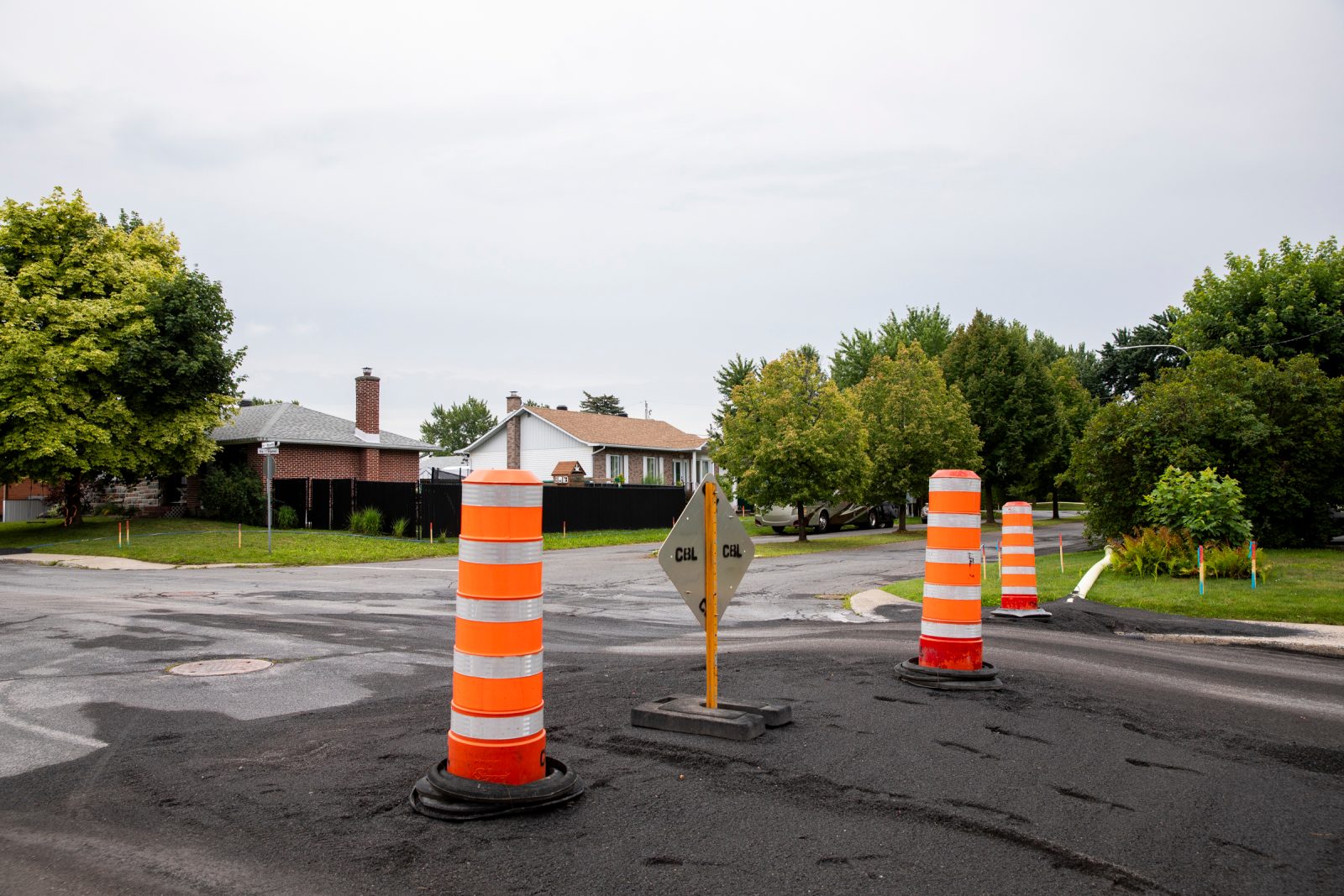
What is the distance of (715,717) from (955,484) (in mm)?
2727

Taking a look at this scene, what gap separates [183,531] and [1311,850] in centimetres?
3271

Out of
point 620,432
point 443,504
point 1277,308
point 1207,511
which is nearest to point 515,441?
point 620,432

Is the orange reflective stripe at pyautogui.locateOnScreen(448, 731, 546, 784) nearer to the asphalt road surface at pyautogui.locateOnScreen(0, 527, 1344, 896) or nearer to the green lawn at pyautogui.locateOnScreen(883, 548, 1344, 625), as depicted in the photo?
the asphalt road surface at pyautogui.locateOnScreen(0, 527, 1344, 896)

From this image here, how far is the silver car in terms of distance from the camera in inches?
1332

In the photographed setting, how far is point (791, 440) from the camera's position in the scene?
2719 cm

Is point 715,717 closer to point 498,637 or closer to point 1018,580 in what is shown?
point 498,637

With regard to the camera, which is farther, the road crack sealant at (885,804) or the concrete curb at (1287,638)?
the concrete curb at (1287,638)

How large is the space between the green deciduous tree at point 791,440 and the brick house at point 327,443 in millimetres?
17108

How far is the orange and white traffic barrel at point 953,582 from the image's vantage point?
6.88m

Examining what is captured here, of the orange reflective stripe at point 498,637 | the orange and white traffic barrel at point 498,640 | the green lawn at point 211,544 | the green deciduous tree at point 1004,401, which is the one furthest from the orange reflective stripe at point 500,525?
the green deciduous tree at point 1004,401

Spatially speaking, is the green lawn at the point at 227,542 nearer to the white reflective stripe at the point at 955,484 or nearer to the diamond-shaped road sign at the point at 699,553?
the white reflective stripe at the point at 955,484

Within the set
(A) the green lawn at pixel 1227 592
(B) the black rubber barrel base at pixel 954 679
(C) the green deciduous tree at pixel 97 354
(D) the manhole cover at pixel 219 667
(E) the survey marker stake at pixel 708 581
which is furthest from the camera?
(C) the green deciduous tree at pixel 97 354

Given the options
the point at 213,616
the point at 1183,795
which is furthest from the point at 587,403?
the point at 1183,795

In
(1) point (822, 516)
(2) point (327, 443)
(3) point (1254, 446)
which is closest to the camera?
(3) point (1254, 446)
